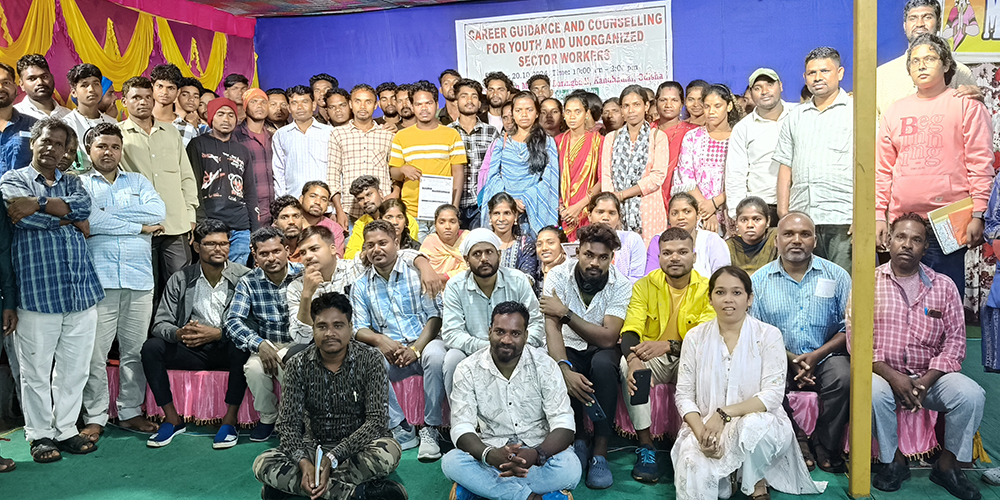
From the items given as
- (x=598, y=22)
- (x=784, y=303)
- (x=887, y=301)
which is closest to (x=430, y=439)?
(x=784, y=303)

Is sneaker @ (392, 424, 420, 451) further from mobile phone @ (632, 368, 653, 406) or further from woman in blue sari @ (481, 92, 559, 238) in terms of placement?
woman in blue sari @ (481, 92, 559, 238)

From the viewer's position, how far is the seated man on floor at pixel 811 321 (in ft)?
12.2

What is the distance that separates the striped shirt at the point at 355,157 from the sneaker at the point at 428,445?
7.70 ft

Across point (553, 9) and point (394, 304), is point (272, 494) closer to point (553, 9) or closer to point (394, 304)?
point (394, 304)

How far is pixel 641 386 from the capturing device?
3.81 m

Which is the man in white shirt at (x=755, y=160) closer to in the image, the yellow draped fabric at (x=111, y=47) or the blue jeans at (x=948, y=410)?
the blue jeans at (x=948, y=410)

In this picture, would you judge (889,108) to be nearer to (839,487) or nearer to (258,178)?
(839,487)

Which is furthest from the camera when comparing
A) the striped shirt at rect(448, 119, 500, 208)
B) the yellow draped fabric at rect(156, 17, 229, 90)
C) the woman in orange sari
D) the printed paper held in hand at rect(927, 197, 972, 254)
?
the yellow draped fabric at rect(156, 17, 229, 90)

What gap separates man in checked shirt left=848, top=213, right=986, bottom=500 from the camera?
11.5 ft

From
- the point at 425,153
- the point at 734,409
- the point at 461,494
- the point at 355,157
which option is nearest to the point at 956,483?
the point at 734,409

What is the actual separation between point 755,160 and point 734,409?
226 centimetres

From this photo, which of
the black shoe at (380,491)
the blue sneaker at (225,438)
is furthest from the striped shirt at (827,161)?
the blue sneaker at (225,438)

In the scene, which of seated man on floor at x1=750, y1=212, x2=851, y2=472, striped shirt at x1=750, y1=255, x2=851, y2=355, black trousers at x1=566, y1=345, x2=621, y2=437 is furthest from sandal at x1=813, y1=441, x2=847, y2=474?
black trousers at x1=566, y1=345, x2=621, y2=437

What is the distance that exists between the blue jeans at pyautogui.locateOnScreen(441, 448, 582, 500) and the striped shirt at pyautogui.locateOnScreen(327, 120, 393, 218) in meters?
3.06
